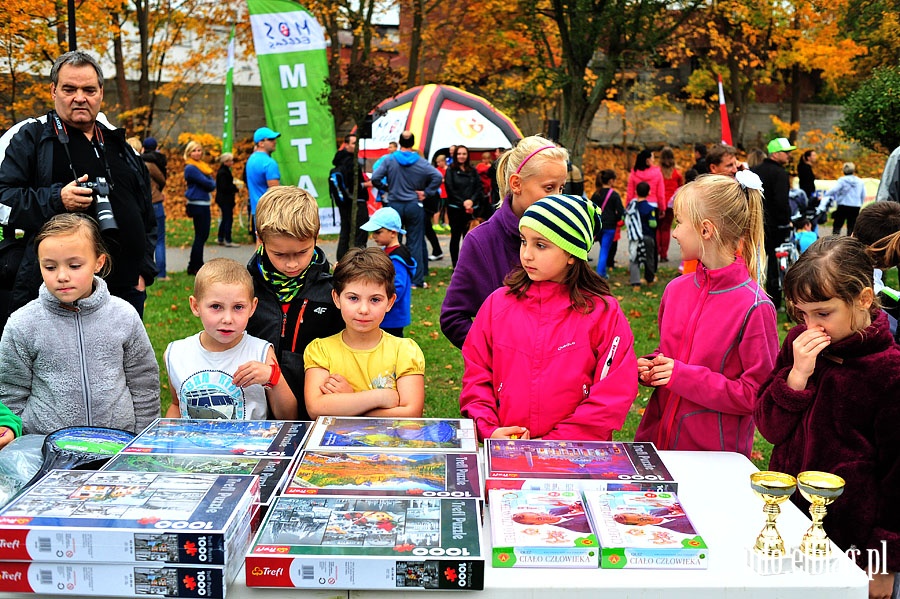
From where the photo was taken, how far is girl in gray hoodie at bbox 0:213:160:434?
3133mm

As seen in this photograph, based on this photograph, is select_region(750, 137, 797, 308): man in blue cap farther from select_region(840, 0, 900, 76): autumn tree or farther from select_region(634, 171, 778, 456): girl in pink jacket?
select_region(634, 171, 778, 456): girl in pink jacket

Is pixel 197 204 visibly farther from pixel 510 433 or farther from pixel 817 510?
pixel 817 510

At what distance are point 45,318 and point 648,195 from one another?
994 centimetres

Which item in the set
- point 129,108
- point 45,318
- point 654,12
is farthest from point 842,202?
point 129,108

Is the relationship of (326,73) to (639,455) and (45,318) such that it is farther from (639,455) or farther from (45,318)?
(639,455)

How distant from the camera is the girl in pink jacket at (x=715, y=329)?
2949 millimetres

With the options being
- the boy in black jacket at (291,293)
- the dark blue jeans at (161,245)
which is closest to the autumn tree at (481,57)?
the dark blue jeans at (161,245)

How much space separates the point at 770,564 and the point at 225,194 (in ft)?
43.7

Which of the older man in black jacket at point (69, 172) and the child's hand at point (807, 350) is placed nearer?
the child's hand at point (807, 350)

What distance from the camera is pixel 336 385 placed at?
10.1 feet

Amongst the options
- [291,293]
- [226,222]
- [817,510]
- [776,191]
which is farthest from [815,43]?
[817,510]

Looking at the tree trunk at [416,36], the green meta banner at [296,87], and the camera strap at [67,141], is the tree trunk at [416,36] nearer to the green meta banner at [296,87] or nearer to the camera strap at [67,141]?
the green meta banner at [296,87]

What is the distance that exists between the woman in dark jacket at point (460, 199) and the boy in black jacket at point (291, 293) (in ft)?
29.1

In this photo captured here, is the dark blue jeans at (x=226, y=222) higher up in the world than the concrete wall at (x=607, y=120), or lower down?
lower down
